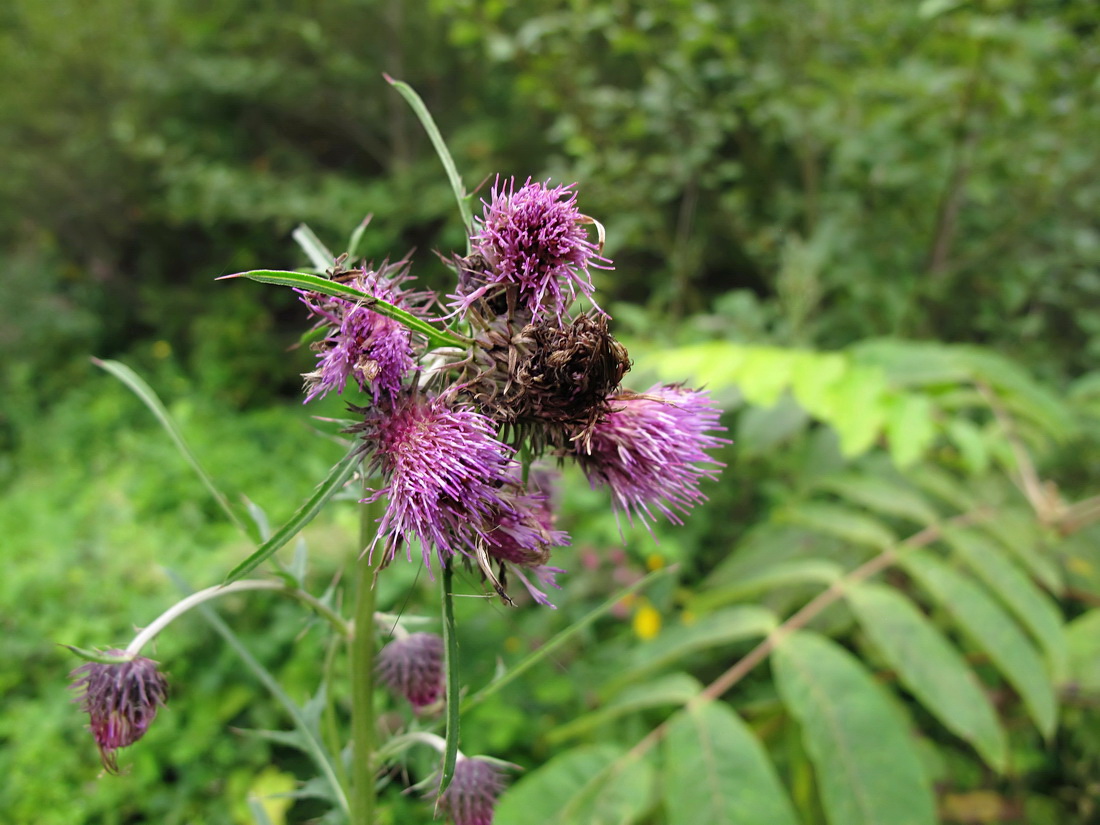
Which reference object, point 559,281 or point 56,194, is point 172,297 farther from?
point 559,281

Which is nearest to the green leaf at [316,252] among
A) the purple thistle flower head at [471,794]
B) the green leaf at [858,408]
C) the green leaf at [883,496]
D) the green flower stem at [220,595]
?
the green flower stem at [220,595]

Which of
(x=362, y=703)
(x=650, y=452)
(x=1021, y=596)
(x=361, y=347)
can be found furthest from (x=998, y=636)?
(x=361, y=347)

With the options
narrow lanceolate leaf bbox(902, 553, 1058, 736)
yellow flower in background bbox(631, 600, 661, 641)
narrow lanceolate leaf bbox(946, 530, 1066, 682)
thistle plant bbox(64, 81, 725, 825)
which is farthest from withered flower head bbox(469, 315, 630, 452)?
yellow flower in background bbox(631, 600, 661, 641)

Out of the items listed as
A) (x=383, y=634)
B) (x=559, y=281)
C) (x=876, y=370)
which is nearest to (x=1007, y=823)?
(x=876, y=370)

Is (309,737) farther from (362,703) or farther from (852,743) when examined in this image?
(852,743)

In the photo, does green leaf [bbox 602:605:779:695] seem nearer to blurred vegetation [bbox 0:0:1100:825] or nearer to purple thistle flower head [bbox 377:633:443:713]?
blurred vegetation [bbox 0:0:1100:825]
